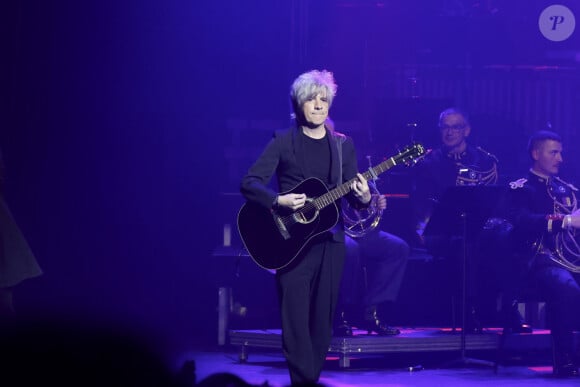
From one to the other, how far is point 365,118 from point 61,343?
895cm

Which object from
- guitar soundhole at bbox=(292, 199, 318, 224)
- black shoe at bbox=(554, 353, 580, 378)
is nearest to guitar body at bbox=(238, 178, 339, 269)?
guitar soundhole at bbox=(292, 199, 318, 224)

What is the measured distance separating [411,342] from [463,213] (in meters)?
1.20

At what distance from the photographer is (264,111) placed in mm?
9664

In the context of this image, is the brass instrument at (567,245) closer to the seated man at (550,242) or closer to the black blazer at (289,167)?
the seated man at (550,242)

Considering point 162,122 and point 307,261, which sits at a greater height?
point 162,122

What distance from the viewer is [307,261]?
17.2ft

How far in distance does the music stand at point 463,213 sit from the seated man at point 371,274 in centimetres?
56

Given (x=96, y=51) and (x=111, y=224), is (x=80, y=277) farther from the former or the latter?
(x=96, y=51)

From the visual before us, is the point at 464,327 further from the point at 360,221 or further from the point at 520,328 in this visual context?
the point at 360,221

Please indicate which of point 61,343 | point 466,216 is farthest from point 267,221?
point 61,343
